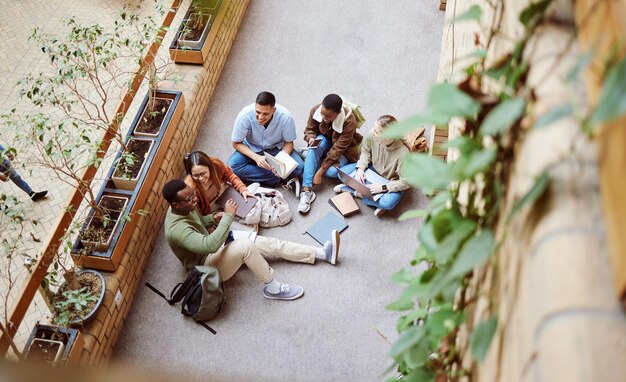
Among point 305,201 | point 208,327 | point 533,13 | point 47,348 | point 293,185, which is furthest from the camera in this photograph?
point 293,185

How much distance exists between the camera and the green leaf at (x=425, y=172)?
55.9 inches

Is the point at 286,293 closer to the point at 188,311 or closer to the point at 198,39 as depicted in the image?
the point at 188,311

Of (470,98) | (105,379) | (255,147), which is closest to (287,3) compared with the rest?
(255,147)

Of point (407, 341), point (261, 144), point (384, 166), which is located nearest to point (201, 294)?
point (261, 144)

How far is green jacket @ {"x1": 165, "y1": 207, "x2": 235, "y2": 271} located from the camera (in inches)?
169

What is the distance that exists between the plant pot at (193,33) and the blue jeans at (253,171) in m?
1.21

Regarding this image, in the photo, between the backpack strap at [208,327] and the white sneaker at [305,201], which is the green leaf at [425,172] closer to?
the backpack strap at [208,327]

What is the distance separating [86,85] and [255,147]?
83.8 inches

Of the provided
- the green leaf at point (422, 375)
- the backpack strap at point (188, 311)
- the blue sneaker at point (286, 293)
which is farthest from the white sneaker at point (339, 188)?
the green leaf at point (422, 375)

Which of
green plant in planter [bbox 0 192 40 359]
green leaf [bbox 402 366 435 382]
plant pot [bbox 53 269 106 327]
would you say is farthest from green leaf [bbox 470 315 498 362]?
plant pot [bbox 53 269 106 327]

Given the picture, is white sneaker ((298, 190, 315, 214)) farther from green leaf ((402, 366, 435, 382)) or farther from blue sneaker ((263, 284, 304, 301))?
green leaf ((402, 366, 435, 382))

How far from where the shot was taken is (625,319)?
1.15 meters

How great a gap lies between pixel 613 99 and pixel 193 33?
5.26m

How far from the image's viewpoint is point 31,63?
640 centimetres
